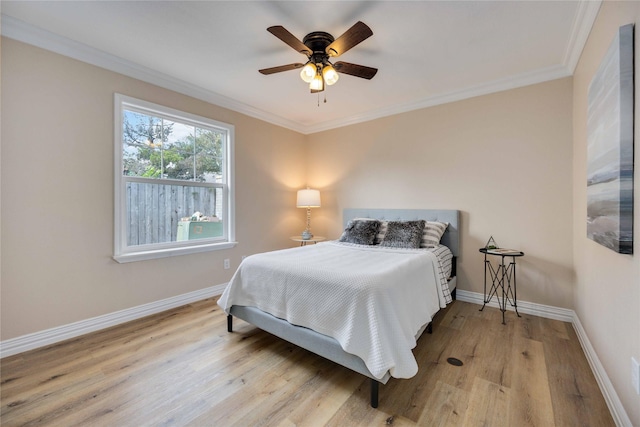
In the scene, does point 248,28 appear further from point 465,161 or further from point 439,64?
point 465,161

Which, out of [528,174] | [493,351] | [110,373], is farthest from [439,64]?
[110,373]

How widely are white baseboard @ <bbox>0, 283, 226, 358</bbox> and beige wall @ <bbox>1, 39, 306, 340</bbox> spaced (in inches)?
1.9

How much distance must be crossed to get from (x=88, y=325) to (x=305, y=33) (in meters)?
3.17

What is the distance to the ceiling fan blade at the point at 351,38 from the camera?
172cm

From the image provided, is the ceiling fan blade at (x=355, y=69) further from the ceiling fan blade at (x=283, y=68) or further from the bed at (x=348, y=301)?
the bed at (x=348, y=301)

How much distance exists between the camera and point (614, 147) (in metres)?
1.41

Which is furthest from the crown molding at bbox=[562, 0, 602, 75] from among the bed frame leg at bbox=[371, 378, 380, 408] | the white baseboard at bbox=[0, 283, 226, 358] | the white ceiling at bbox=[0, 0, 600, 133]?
the white baseboard at bbox=[0, 283, 226, 358]

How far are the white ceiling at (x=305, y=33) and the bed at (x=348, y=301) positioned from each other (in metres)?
1.84

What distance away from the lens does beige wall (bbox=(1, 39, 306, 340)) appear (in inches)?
81.0

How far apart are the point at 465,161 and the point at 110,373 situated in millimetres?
3861

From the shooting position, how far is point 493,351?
2098 millimetres

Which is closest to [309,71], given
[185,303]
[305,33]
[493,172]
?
[305,33]

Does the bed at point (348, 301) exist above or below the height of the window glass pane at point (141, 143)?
below

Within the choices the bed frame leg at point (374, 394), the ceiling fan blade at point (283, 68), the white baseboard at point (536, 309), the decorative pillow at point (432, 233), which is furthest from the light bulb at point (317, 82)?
the white baseboard at point (536, 309)
